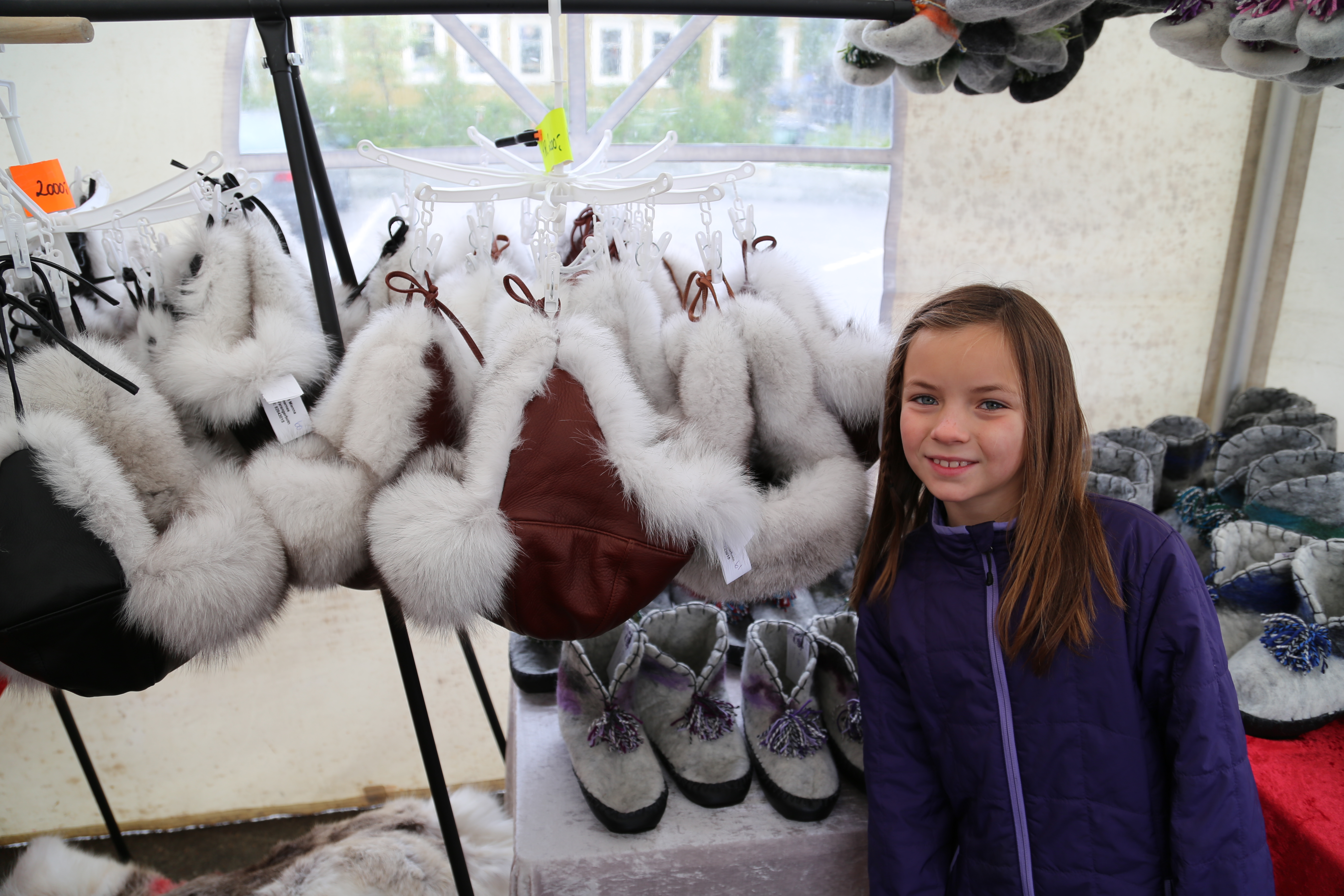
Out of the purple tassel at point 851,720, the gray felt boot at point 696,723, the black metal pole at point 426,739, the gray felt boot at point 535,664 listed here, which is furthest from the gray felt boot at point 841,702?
the black metal pole at point 426,739

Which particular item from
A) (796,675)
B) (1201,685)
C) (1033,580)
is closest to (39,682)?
(796,675)

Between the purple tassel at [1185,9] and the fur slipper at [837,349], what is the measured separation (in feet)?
2.01

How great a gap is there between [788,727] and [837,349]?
528 millimetres

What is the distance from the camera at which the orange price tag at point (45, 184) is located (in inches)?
34.4

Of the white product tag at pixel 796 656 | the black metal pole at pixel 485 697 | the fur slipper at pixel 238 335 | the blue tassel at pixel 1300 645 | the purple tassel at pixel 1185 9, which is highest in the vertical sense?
the purple tassel at pixel 1185 9

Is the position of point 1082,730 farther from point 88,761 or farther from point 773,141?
point 88,761

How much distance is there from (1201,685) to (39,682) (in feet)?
4.03

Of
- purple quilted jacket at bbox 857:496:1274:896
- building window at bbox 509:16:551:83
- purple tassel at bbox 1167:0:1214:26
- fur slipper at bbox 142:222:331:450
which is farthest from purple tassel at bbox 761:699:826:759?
building window at bbox 509:16:551:83

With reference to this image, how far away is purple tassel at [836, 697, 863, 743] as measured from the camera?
1086 millimetres

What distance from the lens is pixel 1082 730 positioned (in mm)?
820

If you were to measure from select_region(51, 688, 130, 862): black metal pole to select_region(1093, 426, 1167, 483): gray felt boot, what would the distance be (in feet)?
6.53

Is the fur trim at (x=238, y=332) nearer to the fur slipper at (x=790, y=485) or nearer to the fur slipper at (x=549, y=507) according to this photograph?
the fur slipper at (x=549, y=507)

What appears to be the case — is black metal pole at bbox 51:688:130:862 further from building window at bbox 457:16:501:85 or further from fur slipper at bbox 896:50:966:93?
fur slipper at bbox 896:50:966:93

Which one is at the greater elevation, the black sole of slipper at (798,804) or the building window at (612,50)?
the building window at (612,50)
